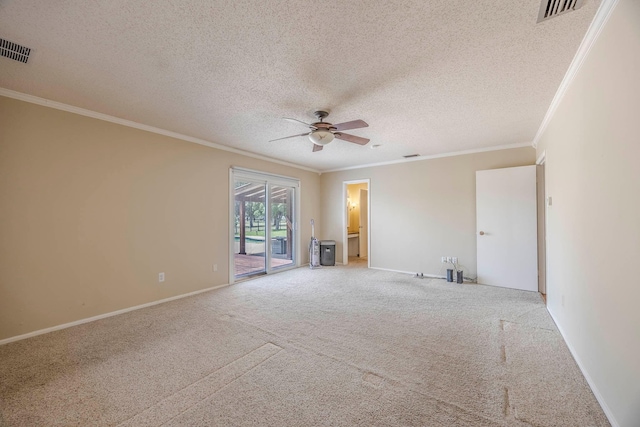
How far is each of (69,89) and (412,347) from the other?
4360 mm

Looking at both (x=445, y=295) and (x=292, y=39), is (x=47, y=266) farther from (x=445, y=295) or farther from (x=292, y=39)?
(x=445, y=295)

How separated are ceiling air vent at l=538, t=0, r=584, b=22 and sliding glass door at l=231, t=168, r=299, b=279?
455 cm

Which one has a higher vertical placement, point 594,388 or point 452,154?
point 452,154

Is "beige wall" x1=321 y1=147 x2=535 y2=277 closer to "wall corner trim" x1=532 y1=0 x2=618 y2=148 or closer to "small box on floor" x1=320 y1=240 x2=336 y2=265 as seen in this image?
"small box on floor" x1=320 y1=240 x2=336 y2=265

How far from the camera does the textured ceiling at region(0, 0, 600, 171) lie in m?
1.68

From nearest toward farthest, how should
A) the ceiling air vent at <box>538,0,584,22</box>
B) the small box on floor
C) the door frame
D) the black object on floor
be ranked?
1. the ceiling air vent at <box>538,0,584,22</box>
2. the door frame
3. the black object on floor
4. the small box on floor

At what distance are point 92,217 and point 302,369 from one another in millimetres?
3180

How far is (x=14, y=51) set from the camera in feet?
6.72

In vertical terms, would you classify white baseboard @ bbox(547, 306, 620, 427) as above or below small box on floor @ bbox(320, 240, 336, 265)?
below

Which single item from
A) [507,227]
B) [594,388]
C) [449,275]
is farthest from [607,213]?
[449,275]

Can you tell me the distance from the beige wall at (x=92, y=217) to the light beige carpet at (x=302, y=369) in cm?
40

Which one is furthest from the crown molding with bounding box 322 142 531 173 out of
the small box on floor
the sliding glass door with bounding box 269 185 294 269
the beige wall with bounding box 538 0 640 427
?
the beige wall with bounding box 538 0 640 427

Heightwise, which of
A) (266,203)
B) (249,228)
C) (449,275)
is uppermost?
(266,203)

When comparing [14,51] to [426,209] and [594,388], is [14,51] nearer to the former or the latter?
[594,388]
